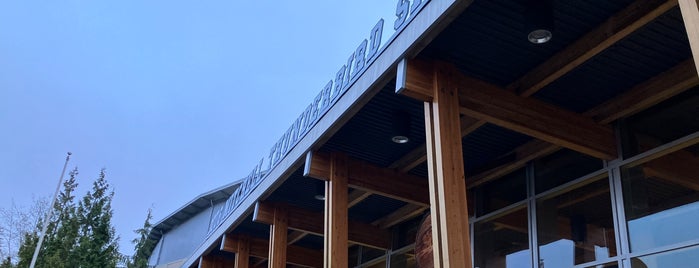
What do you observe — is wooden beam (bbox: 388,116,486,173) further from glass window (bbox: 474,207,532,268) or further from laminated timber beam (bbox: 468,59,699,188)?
glass window (bbox: 474,207,532,268)

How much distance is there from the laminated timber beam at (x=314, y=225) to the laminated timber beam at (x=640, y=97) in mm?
4027

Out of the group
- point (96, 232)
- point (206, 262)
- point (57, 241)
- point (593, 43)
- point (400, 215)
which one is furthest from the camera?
point (96, 232)

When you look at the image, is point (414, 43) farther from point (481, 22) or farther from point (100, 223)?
point (100, 223)

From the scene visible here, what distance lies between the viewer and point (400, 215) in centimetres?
1099

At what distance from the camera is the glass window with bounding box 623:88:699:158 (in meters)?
6.39

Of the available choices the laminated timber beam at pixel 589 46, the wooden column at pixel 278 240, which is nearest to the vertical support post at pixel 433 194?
the laminated timber beam at pixel 589 46

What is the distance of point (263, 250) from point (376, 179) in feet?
17.1

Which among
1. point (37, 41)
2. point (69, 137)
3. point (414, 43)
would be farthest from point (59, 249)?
point (37, 41)

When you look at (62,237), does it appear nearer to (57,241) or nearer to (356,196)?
(57,241)

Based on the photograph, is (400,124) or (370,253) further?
(370,253)

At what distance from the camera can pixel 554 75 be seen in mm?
6332

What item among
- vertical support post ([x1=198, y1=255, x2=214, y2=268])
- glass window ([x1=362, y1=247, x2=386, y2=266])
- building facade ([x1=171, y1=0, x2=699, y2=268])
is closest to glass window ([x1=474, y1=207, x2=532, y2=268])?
building facade ([x1=171, y1=0, x2=699, y2=268])

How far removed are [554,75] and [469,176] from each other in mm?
2965

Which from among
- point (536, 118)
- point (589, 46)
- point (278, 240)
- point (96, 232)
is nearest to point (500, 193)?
point (536, 118)
